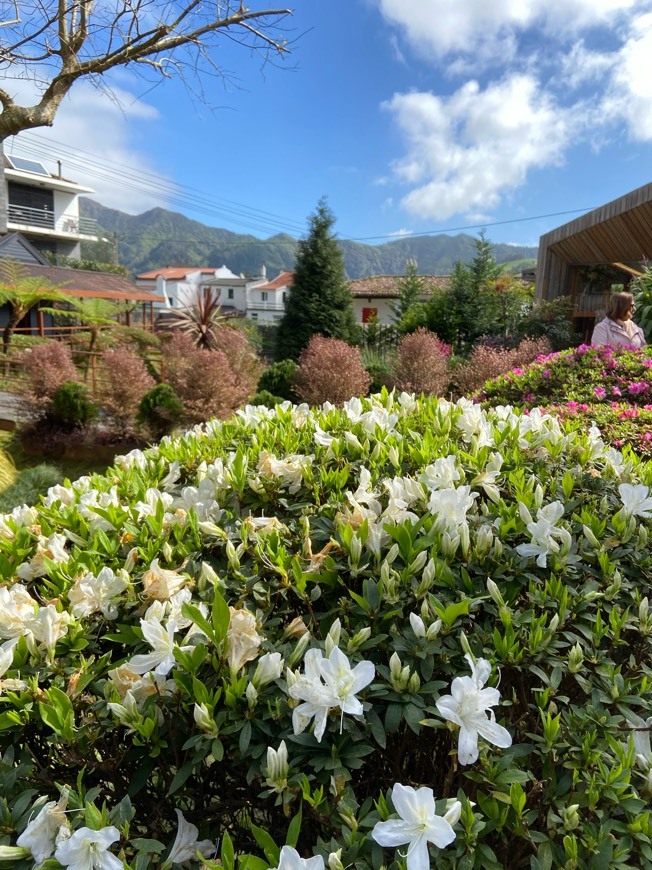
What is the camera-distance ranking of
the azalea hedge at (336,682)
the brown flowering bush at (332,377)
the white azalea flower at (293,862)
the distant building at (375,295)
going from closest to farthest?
1. the white azalea flower at (293,862)
2. the azalea hedge at (336,682)
3. the brown flowering bush at (332,377)
4. the distant building at (375,295)

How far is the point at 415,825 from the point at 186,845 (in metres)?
0.43

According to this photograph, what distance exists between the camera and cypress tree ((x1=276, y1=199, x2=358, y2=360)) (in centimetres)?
Result: 1736

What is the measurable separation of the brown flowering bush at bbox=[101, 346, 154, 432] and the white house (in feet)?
96.0

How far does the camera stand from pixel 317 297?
17.5m

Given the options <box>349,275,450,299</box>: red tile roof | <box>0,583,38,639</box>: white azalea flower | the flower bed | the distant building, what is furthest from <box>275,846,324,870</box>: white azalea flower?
the distant building

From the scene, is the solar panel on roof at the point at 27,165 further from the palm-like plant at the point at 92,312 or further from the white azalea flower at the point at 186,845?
the white azalea flower at the point at 186,845

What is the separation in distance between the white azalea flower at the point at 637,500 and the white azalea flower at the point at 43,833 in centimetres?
143

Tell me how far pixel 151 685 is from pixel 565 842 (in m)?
0.76

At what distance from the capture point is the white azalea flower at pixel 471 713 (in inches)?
38.8

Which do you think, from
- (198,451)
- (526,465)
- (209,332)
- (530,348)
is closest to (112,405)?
(209,332)

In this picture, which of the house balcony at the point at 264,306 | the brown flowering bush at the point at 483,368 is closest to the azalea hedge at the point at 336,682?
the brown flowering bush at the point at 483,368

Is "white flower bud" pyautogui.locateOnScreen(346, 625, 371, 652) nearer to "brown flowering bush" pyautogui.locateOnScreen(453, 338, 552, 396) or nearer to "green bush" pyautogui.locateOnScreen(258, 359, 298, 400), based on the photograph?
"brown flowering bush" pyautogui.locateOnScreen(453, 338, 552, 396)

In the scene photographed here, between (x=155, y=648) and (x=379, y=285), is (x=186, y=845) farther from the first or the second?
(x=379, y=285)

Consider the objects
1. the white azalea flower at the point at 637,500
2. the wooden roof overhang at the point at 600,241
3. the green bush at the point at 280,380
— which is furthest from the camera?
the green bush at the point at 280,380
